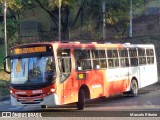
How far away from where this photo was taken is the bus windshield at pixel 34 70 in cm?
1569

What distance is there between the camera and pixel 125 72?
858 inches

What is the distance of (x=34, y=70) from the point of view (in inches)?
621

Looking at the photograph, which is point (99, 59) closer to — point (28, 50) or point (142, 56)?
point (28, 50)

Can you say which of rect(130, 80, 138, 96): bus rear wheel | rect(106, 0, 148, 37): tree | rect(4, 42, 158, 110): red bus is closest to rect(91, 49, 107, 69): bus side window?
rect(4, 42, 158, 110): red bus

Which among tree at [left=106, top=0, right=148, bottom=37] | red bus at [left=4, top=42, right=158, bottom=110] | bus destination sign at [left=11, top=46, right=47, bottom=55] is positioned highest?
tree at [left=106, top=0, right=148, bottom=37]

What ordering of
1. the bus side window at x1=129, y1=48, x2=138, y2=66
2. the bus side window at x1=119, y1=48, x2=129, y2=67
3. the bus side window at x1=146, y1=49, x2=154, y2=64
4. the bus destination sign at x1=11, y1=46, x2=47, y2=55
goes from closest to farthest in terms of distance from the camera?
1. the bus destination sign at x1=11, y1=46, x2=47, y2=55
2. the bus side window at x1=119, y1=48, x2=129, y2=67
3. the bus side window at x1=129, y1=48, x2=138, y2=66
4. the bus side window at x1=146, y1=49, x2=154, y2=64

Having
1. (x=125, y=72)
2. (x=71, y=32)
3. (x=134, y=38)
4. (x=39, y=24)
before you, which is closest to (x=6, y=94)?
(x=125, y=72)

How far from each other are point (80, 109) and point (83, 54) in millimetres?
2361

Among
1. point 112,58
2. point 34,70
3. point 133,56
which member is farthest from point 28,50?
point 133,56

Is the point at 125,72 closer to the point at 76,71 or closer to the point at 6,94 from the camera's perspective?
the point at 76,71

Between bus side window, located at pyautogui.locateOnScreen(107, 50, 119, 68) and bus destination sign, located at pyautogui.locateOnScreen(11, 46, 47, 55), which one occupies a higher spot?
bus destination sign, located at pyautogui.locateOnScreen(11, 46, 47, 55)

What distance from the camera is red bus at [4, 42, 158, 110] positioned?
15656mm

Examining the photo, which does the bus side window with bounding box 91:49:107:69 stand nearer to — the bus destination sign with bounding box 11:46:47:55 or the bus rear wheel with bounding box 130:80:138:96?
the bus destination sign with bounding box 11:46:47:55

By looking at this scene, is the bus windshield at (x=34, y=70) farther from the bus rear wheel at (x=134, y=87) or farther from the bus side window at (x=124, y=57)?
the bus rear wheel at (x=134, y=87)
